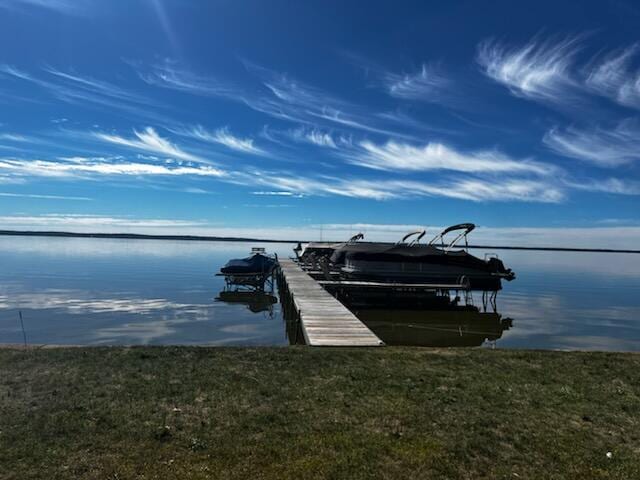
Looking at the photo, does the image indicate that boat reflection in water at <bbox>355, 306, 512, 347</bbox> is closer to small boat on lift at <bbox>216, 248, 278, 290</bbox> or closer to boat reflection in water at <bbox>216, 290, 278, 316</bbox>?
boat reflection in water at <bbox>216, 290, 278, 316</bbox>

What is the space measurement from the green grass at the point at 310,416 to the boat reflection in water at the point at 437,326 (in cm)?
915

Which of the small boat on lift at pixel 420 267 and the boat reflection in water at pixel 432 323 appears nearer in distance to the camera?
the boat reflection in water at pixel 432 323

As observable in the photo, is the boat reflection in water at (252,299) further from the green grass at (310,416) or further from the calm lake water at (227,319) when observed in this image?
the green grass at (310,416)

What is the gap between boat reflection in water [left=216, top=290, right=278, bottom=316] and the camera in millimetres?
28744

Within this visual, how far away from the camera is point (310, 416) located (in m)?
6.10

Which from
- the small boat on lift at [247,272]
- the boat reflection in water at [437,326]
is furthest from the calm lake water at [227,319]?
the small boat on lift at [247,272]

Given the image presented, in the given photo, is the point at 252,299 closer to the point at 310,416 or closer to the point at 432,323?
the point at 432,323

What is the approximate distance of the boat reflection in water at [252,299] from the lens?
28.7 metres

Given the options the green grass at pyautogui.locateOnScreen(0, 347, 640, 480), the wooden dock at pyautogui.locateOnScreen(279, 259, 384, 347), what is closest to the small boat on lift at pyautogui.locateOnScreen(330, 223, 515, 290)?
the wooden dock at pyautogui.locateOnScreen(279, 259, 384, 347)

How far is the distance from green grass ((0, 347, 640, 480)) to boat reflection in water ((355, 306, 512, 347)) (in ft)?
30.0

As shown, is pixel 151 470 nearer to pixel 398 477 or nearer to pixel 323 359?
pixel 398 477

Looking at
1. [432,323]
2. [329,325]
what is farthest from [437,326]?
[329,325]

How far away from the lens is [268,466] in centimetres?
481

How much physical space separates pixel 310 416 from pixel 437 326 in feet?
58.5
